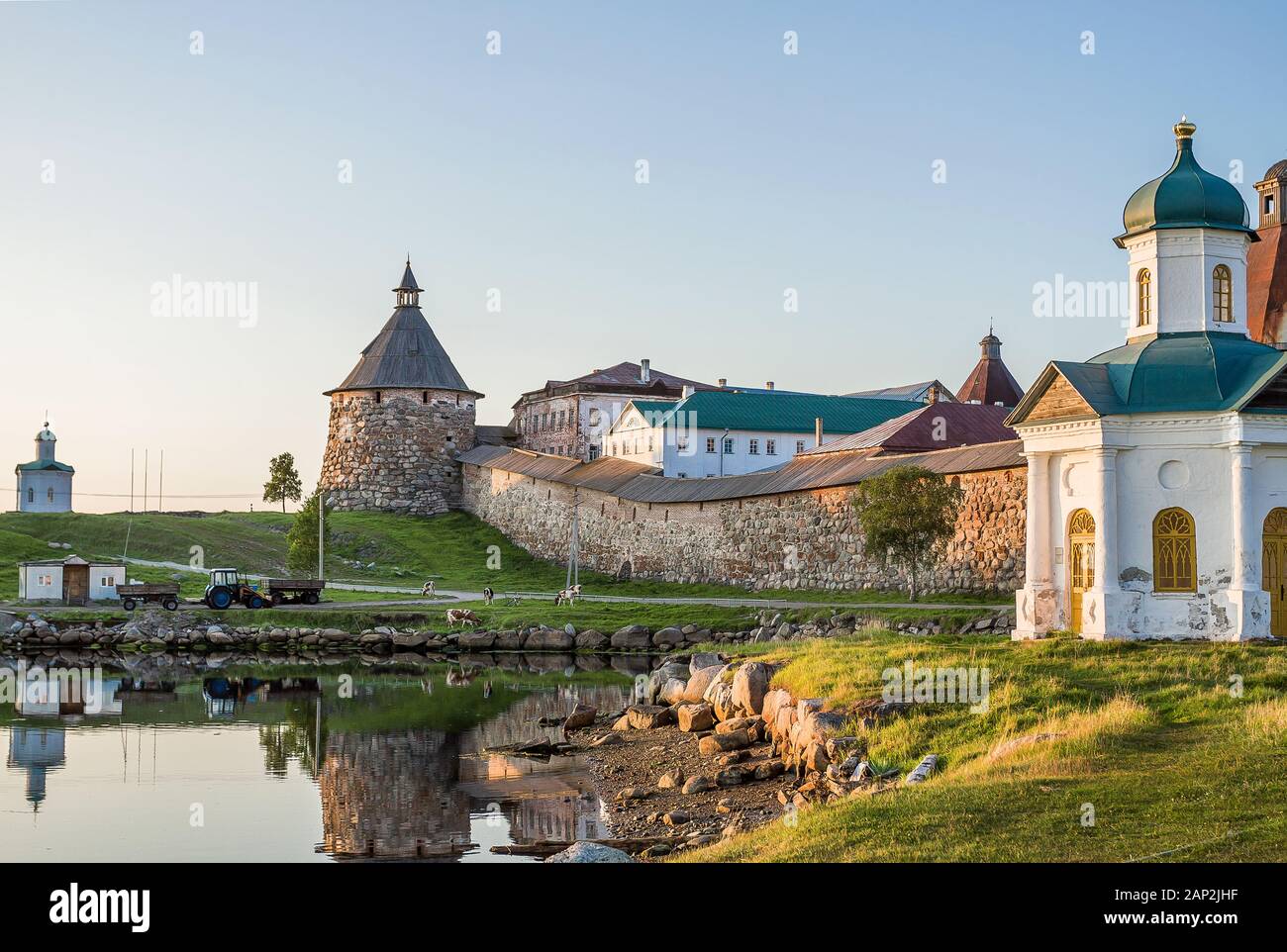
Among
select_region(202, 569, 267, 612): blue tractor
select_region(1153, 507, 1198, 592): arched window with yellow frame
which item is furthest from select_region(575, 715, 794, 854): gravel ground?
select_region(202, 569, 267, 612): blue tractor

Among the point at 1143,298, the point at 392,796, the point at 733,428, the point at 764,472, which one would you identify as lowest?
the point at 392,796

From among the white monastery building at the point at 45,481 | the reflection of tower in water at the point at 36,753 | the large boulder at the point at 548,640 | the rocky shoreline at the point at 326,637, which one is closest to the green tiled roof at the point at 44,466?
the white monastery building at the point at 45,481

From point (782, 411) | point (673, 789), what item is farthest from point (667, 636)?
point (782, 411)

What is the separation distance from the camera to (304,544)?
A: 5094 centimetres

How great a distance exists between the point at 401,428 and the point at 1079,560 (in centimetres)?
4933

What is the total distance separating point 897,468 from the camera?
117 feet

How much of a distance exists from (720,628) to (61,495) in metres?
50.0

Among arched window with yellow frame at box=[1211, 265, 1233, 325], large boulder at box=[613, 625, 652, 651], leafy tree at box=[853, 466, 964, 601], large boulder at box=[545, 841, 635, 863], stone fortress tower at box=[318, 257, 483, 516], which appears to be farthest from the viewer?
stone fortress tower at box=[318, 257, 483, 516]

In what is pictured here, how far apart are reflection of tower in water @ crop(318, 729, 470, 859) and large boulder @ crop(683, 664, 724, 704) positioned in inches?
160

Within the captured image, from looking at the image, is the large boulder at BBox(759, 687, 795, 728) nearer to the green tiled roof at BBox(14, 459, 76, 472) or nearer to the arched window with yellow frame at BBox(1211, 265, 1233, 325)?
the arched window with yellow frame at BBox(1211, 265, 1233, 325)

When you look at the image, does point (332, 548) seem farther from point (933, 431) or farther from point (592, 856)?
point (592, 856)

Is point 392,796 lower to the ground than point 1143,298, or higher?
lower

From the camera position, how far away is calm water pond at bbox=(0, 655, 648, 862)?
50.7 feet
